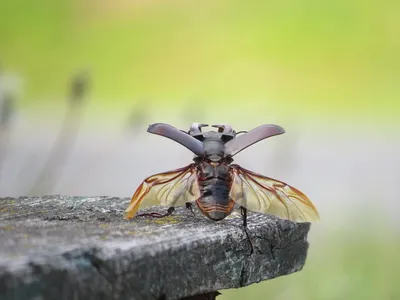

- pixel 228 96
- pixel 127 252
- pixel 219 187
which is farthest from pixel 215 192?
pixel 228 96

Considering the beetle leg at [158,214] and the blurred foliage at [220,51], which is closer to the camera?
the beetle leg at [158,214]

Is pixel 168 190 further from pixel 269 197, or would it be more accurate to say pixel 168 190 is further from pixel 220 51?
pixel 220 51

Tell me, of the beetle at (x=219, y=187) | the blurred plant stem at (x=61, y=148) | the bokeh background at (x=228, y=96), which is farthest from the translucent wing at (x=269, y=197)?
the bokeh background at (x=228, y=96)

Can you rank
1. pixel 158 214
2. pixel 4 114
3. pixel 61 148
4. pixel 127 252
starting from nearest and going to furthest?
pixel 127 252, pixel 158 214, pixel 4 114, pixel 61 148

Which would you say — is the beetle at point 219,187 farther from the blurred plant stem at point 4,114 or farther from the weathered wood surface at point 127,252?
the blurred plant stem at point 4,114

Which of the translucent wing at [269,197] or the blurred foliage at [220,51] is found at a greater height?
the blurred foliage at [220,51]

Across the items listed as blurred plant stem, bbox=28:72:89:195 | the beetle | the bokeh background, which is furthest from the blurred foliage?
the beetle

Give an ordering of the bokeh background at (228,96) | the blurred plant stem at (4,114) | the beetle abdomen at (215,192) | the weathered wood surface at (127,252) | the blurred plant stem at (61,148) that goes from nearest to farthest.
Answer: the weathered wood surface at (127,252)
the beetle abdomen at (215,192)
the blurred plant stem at (4,114)
the blurred plant stem at (61,148)
the bokeh background at (228,96)
